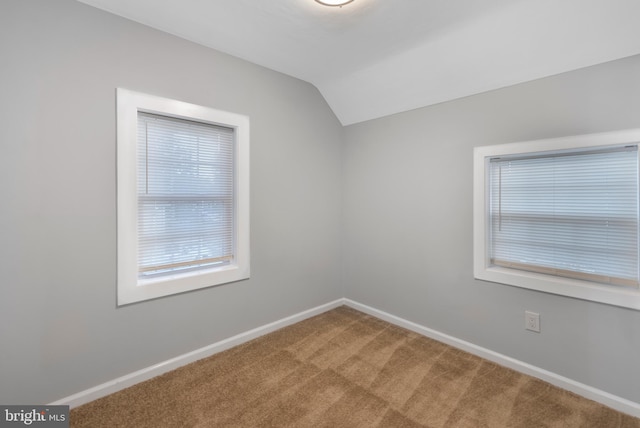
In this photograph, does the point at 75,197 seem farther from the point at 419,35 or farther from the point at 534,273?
the point at 534,273

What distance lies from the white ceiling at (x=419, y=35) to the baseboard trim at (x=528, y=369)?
2027mm

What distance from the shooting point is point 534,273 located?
2076 mm

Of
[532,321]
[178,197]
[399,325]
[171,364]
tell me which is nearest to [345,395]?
[399,325]

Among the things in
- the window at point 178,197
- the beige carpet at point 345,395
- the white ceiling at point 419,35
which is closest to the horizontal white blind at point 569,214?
the white ceiling at point 419,35

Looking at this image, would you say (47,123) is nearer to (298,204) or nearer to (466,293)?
(298,204)

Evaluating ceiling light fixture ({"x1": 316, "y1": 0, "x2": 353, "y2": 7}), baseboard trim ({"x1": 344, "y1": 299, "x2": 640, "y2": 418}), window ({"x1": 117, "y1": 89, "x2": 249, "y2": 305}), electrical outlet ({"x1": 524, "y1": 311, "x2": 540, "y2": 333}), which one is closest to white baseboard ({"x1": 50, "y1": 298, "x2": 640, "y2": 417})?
baseboard trim ({"x1": 344, "y1": 299, "x2": 640, "y2": 418})

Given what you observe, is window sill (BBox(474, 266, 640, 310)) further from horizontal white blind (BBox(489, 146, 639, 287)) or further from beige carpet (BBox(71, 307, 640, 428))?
beige carpet (BBox(71, 307, 640, 428))

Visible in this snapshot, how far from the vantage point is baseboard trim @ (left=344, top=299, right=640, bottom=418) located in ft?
5.54

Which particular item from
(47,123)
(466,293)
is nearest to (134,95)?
(47,123)

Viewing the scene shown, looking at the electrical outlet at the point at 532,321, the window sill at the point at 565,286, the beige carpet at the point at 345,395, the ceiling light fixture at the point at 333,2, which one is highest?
the ceiling light fixture at the point at 333,2

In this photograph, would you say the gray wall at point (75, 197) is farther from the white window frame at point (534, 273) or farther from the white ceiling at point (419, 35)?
the white window frame at point (534, 273)

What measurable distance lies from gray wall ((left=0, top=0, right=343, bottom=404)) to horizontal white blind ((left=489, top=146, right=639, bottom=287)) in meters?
2.22

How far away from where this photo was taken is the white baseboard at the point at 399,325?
5.62 feet

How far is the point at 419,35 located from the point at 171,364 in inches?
118
